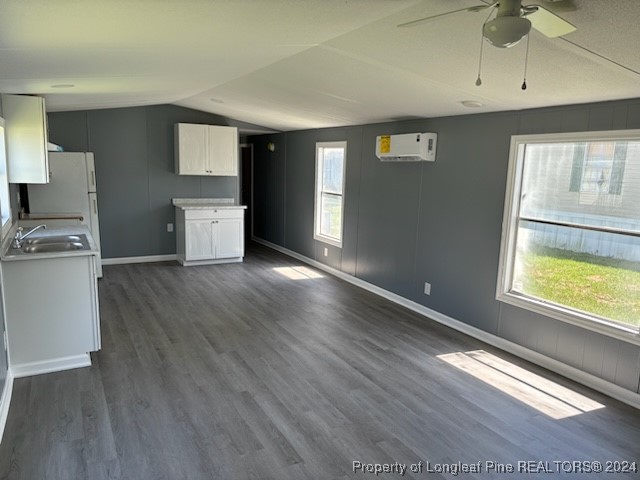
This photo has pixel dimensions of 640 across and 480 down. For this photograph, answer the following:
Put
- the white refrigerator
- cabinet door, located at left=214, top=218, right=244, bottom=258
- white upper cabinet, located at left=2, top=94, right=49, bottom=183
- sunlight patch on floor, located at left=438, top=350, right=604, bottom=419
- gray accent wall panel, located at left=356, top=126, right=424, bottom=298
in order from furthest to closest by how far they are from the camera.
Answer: cabinet door, located at left=214, top=218, right=244, bottom=258
the white refrigerator
gray accent wall panel, located at left=356, top=126, right=424, bottom=298
white upper cabinet, located at left=2, top=94, right=49, bottom=183
sunlight patch on floor, located at left=438, top=350, right=604, bottom=419

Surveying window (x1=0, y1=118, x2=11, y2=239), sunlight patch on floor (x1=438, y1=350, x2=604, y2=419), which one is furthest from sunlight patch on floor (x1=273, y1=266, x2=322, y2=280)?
window (x1=0, y1=118, x2=11, y2=239)

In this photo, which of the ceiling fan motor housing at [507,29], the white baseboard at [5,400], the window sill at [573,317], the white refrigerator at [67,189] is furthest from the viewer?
the white refrigerator at [67,189]

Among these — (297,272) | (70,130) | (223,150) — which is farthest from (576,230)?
(70,130)

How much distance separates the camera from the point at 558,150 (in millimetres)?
3559

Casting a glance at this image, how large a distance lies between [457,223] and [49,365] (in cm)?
372

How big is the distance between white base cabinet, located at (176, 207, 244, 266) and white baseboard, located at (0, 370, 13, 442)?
370 cm

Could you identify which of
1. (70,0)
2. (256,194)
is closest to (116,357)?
(70,0)

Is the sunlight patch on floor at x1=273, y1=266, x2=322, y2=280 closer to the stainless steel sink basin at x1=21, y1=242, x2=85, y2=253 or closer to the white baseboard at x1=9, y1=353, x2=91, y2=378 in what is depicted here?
the stainless steel sink basin at x1=21, y1=242, x2=85, y2=253

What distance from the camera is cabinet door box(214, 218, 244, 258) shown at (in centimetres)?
688

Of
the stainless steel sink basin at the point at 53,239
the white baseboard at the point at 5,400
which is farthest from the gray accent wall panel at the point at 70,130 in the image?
the white baseboard at the point at 5,400

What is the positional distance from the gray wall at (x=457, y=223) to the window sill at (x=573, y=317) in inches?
2.0

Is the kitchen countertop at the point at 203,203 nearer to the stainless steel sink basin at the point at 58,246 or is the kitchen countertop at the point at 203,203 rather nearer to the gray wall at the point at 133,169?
the gray wall at the point at 133,169

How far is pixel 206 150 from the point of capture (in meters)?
6.92

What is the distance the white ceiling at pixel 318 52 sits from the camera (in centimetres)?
194
